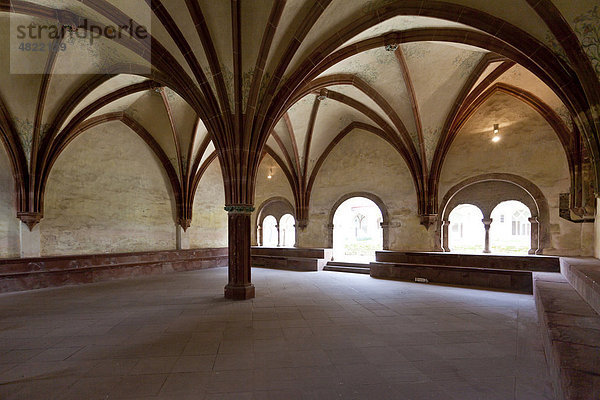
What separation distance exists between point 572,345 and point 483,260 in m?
6.34

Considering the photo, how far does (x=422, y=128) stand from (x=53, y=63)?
10439 mm

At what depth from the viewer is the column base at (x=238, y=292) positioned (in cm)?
617

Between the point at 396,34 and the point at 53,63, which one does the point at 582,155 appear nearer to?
the point at 396,34

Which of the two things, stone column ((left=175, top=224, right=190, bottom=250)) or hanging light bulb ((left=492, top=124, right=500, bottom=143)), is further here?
stone column ((left=175, top=224, right=190, bottom=250))

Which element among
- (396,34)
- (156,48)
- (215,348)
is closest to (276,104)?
(156,48)

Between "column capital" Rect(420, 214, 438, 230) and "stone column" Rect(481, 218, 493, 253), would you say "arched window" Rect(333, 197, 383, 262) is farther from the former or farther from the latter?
"stone column" Rect(481, 218, 493, 253)

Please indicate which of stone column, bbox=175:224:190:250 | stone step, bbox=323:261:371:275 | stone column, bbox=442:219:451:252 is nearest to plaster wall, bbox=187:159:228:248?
stone column, bbox=175:224:190:250

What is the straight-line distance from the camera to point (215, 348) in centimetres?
358

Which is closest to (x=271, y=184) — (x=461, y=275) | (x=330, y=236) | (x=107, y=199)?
(x=330, y=236)

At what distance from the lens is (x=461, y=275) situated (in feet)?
25.8

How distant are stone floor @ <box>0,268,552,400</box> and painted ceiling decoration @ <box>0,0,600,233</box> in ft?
8.88

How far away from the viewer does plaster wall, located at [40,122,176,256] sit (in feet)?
30.5

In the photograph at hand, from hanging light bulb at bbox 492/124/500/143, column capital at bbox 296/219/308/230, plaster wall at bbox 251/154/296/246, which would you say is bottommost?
column capital at bbox 296/219/308/230

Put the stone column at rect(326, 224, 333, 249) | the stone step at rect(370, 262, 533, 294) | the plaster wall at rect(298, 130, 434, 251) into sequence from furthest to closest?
1. the stone column at rect(326, 224, 333, 249)
2. the plaster wall at rect(298, 130, 434, 251)
3. the stone step at rect(370, 262, 533, 294)
